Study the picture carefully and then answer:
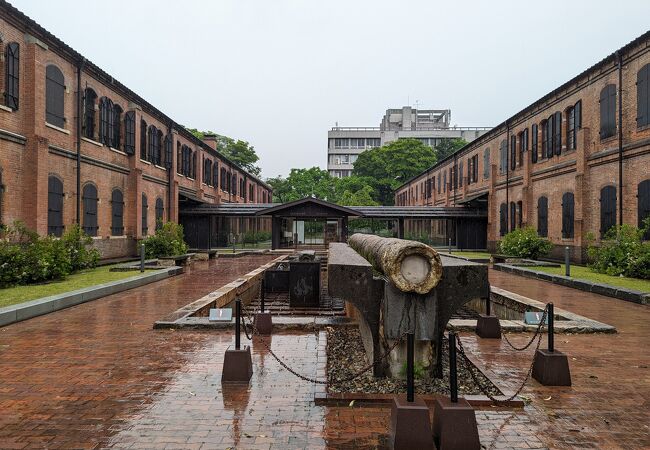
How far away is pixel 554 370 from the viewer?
4965 millimetres

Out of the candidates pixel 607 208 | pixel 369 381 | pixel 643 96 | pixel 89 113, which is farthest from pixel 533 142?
pixel 369 381

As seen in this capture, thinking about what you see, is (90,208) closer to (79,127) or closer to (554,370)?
(79,127)

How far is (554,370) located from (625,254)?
12.0 m

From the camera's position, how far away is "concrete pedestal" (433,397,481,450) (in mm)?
3484

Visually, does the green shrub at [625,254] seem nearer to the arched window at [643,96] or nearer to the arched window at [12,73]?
the arched window at [643,96]

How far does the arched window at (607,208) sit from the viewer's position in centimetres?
1727

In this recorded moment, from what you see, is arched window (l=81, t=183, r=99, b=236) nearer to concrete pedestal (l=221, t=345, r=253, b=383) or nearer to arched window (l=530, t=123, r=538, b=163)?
concrete pedestal (l=221, t=345, r=253, b=383)

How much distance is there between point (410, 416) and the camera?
349 centimetres

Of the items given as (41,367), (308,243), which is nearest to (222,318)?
(41,367)

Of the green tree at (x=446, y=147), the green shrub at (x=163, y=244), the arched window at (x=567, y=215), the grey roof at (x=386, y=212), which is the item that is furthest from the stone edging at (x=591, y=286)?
the green tree at (x=446, y=147)

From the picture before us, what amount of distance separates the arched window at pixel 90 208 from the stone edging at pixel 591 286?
17613 millimetres

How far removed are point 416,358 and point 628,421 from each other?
2053 mm

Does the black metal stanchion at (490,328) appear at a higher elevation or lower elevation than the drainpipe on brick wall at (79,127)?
lower

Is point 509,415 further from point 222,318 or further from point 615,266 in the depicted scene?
point 615,266
